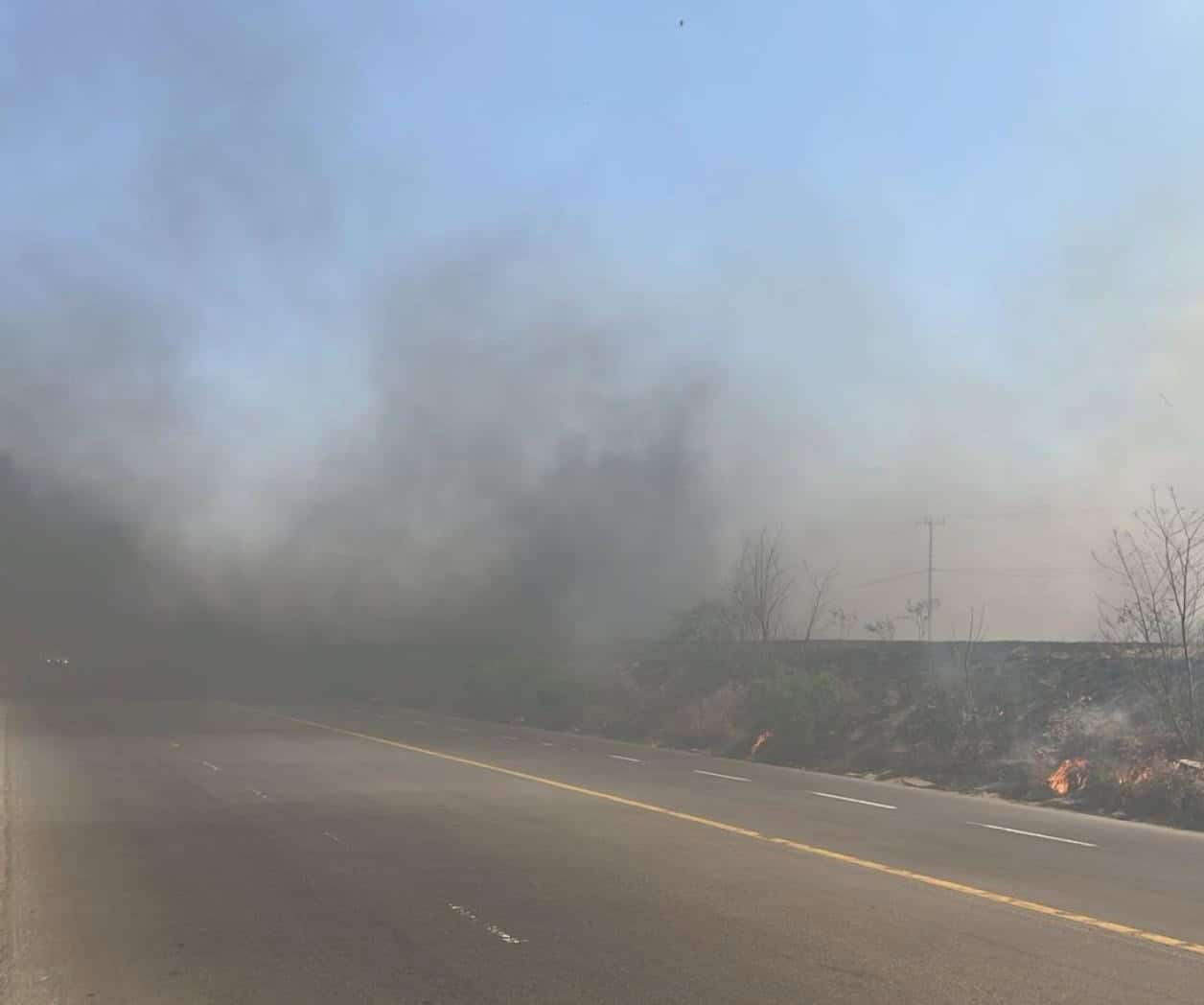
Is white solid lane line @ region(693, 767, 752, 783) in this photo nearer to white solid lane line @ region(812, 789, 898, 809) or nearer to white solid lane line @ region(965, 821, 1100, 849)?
white solid lane line @ region(812, 789, 898, 809)

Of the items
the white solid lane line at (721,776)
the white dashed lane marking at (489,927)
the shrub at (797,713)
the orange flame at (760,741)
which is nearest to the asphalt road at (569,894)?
the white dashed lane marking at (489,927)

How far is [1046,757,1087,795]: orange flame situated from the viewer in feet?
54.6

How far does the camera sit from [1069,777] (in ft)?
55.7

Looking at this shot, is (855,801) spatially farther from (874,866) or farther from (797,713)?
(797,713)

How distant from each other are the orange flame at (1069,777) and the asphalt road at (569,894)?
2.32 m

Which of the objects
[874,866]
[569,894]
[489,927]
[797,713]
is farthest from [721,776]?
[489,927]

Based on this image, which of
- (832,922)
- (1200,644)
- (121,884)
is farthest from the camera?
(1200,644)

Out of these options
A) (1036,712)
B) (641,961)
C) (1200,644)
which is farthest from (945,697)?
(641,961)

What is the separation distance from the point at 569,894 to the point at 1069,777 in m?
11.9

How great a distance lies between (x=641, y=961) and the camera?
6.11 m

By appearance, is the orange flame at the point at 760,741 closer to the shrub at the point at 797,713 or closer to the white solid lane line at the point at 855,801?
the shrub at the point at 797,713

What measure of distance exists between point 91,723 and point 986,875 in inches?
926

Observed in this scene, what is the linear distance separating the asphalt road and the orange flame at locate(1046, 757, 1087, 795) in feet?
7.61

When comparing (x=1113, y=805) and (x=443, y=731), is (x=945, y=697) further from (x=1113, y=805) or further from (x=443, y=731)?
(x=443, y=731)
